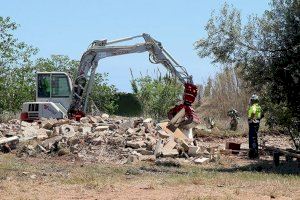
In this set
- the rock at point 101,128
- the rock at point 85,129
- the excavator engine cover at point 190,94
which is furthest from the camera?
the excavator engine cover at point 190,94

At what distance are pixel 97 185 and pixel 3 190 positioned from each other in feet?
5.57

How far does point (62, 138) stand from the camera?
60.8ft

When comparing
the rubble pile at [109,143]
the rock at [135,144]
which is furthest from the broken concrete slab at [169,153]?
the rock at [135,144]

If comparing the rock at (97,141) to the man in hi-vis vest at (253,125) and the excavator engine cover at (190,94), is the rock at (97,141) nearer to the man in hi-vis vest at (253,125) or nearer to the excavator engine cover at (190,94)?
the excavator engine cover at (190,94)

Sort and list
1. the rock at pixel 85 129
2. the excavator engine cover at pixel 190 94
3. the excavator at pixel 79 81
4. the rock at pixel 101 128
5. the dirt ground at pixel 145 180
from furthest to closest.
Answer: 1. the excavator at pixel 79 81
2. the excavator engine cover at pixel 190 94
3. the rock at pixel 101 128
4. the rock at pixel 85 129
5. the dirt ground at pixel 145 180

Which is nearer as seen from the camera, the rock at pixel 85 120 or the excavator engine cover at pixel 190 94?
the excavator engine cover at pixel 190 94

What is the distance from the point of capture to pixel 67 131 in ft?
64.7

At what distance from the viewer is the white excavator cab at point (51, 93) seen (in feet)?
81.0

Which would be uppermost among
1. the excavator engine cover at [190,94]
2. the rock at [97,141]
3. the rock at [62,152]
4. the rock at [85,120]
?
the excavator engine cover at [190,94]

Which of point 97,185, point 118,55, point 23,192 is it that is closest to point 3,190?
point 23,192

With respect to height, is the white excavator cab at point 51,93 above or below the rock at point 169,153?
above

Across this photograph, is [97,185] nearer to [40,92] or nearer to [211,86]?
[40,92]

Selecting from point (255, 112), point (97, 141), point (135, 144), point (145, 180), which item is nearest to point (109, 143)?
point (97, 141)

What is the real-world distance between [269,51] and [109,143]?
5.80 meters
